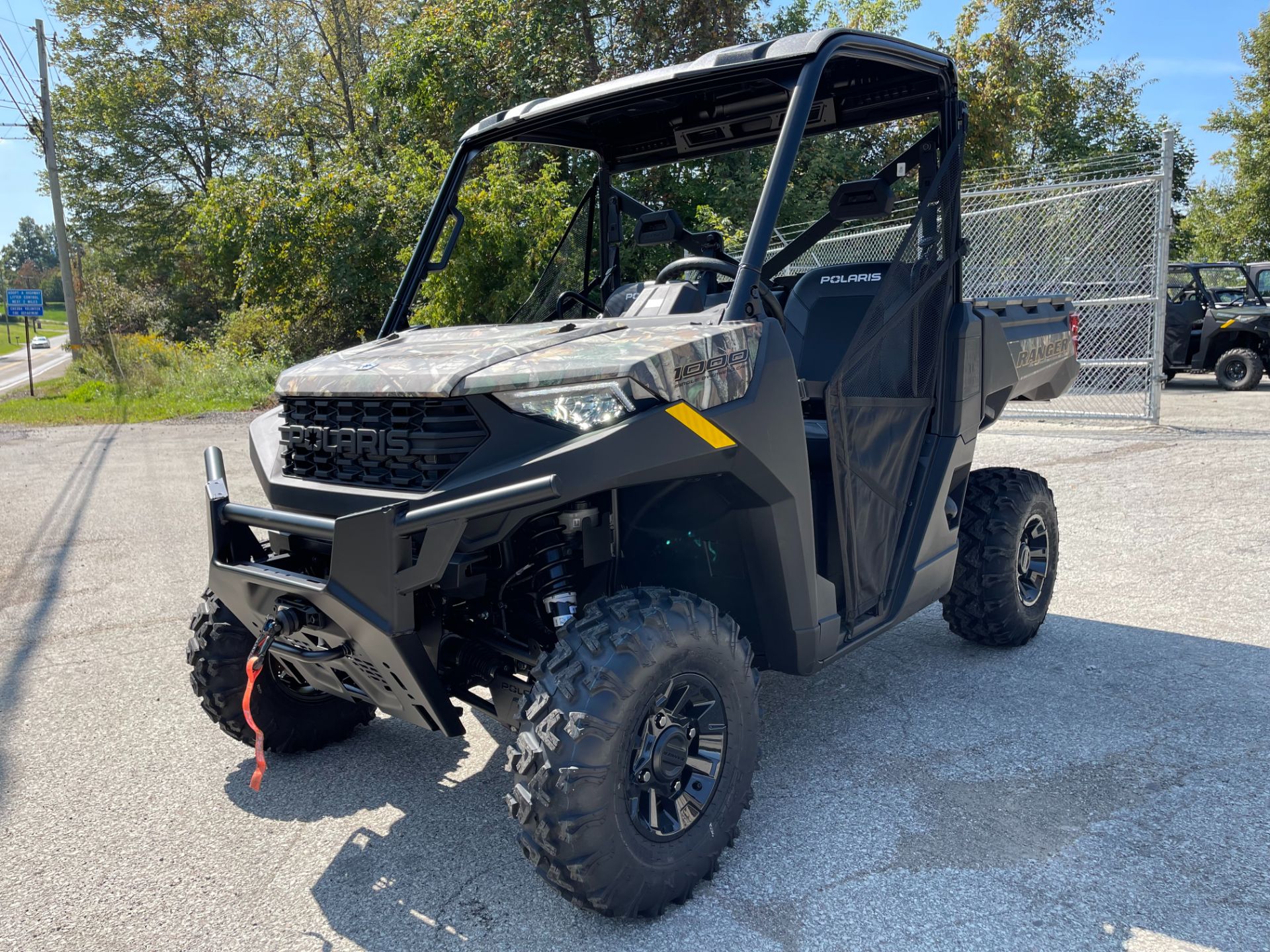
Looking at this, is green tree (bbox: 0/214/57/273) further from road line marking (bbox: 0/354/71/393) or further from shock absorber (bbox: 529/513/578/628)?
shock absorber (bbox: 529/513/578/628)

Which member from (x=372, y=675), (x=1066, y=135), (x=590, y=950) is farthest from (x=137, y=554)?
(x=1066, y=135)

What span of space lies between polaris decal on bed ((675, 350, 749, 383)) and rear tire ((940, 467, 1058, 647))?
1.92 metres

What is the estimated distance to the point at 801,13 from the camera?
19078 mm

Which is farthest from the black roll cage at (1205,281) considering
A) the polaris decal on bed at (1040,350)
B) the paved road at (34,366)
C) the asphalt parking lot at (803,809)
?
the paved road at (34,366)

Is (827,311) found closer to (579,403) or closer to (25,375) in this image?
(579,403)

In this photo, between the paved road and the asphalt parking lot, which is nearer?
the asphalt parking lot

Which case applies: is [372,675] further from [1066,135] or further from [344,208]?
[1066,135]

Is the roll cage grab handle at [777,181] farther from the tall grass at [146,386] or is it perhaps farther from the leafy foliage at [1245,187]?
the leafy foliage at [1245,187]

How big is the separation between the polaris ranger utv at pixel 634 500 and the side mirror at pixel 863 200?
0.02m

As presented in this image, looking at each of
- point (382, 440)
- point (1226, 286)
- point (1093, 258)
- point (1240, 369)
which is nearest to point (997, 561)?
point (382, 440)

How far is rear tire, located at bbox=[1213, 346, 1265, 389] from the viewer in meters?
14.6

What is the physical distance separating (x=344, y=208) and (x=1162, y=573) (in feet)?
50.1

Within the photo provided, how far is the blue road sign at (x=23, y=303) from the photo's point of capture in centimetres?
2383

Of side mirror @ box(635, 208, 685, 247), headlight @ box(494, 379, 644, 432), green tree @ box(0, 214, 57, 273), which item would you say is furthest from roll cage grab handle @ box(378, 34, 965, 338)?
green tree @ box(0, 214, 57, 273)
